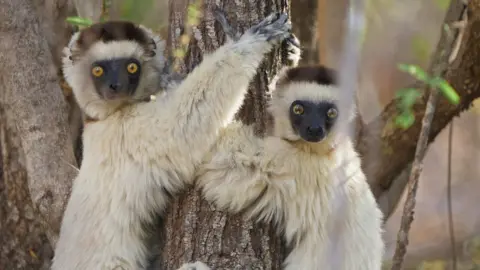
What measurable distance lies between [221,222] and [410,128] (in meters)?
2.09

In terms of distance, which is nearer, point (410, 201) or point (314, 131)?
point (314, 131)

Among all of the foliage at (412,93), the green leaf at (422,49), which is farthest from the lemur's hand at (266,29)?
the green leaf at (422,49)

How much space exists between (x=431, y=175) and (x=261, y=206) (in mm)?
7418

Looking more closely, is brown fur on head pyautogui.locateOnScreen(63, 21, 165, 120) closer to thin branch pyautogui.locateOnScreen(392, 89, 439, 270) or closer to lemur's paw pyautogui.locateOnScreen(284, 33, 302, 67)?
lemur's paw pyautogui.locateOnScreen(284, 33, 302, 67)

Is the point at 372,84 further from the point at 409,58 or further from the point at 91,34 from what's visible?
the point at 91,34

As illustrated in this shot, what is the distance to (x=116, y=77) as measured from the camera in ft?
12.9

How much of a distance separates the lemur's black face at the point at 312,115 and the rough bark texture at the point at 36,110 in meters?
1.57

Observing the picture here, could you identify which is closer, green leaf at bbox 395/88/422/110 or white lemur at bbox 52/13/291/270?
white lemur at bbox 52/13/291/270

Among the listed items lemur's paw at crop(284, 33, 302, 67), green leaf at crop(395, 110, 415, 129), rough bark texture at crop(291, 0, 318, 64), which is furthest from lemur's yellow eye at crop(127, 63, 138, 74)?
rough bark texture at crop(291, 0, 318, 64)

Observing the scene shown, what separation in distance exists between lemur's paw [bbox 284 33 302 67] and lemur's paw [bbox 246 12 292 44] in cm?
20

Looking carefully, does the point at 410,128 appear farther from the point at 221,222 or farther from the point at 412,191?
the point at 221,222

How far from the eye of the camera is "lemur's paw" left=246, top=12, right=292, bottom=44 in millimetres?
3784

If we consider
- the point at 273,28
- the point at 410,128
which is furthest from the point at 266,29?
the point at 410,128

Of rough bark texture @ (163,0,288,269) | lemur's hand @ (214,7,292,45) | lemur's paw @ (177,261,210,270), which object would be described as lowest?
lemur's paw @ (177,261,210,270)
